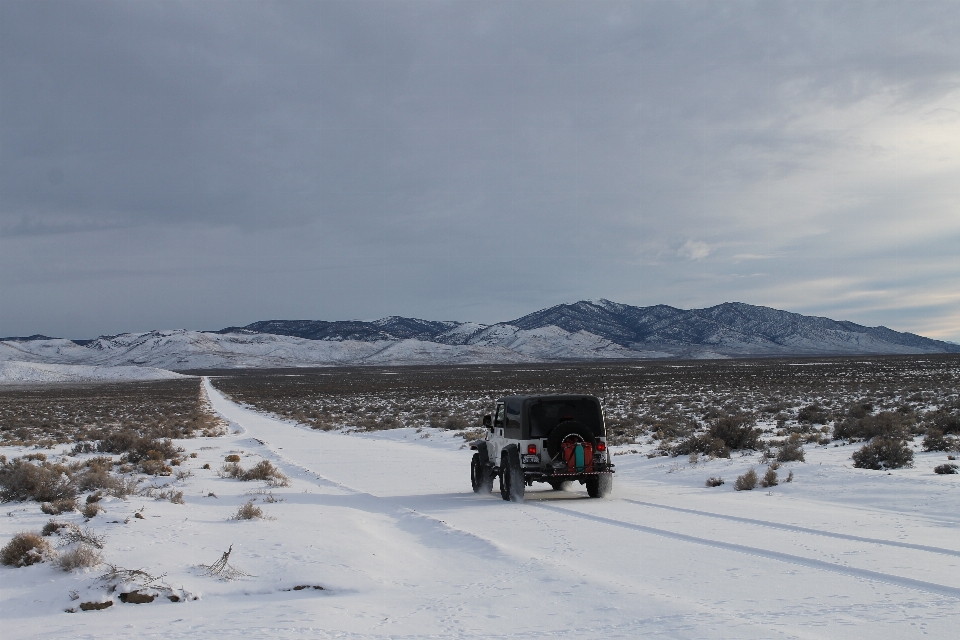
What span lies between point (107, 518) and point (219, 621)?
4980 mm

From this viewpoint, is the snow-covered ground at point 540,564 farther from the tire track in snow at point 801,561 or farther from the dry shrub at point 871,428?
the dry shrub at point 871,428

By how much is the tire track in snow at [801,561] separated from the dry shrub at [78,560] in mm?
6638

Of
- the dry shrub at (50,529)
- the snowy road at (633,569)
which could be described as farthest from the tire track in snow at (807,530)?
the dry shrub at (50,529)

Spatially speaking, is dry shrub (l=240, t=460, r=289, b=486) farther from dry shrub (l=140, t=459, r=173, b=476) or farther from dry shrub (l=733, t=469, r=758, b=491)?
dry shrub (l=733, t=469, r=758, b=491)

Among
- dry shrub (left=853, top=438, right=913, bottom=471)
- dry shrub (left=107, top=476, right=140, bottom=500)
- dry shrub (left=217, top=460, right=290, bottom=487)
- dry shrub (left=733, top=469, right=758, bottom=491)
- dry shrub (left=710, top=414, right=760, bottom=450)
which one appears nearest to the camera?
dry shrub (left=107, top=476, right=140, bottom=500)

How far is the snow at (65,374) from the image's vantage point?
154438mm

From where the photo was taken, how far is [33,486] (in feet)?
42.7

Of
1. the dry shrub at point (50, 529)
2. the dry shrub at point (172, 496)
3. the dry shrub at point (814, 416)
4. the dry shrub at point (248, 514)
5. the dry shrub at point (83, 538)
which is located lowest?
the dry shrub at point (172, 496)

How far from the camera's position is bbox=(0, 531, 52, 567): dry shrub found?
323 inches

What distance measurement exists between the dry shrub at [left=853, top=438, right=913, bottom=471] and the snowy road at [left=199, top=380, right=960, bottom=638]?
394 centimetres

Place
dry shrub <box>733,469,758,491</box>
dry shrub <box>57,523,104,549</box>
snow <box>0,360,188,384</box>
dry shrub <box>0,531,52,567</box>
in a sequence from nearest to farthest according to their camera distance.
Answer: dry shrub <box>0,531,52,567</box>, dry shrub <box>57,523,104,549</box>, dry shrub <box>733,469,758,491</box>, snow <box>0,360,188,384</box>

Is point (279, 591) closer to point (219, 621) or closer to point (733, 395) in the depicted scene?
point (219, 621)

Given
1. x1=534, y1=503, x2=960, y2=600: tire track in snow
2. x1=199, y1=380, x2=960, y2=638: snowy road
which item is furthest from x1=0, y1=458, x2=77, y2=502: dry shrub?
x1=534, y1=503, x2=960, y2=600: tire track in snow

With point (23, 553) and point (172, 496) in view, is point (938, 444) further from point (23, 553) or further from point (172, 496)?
point (23, 553)
